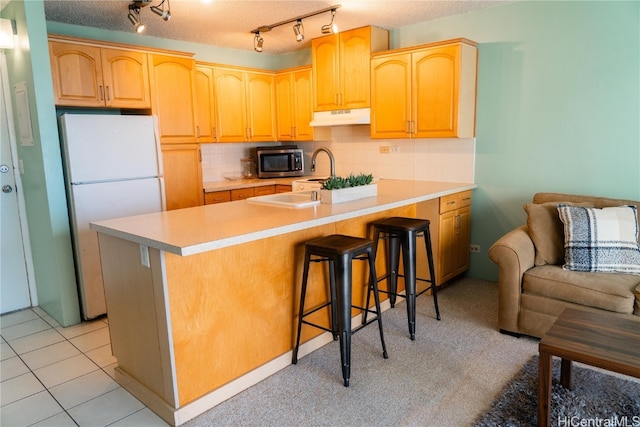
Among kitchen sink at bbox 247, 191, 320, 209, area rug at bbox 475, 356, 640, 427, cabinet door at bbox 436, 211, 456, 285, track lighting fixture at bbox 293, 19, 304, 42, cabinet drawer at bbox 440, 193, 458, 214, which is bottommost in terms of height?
area rug at bbox 475, 356, 640, 427

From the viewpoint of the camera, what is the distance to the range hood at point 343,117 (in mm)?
4305

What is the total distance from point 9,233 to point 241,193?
6.83 feet

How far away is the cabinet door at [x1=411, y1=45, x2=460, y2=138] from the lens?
369 centimetres

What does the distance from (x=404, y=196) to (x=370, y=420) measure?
64.9 inches

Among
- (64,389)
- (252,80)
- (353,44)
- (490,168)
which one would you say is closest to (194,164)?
(252,80)

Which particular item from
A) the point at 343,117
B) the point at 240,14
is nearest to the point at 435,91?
the point at 343,117

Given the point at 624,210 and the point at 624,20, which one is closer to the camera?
the point at 624,210

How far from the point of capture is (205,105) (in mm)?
4477

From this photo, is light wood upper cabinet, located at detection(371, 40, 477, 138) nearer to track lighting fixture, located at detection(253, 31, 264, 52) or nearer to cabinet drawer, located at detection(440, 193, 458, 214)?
cabinet drawer, located at detection(440, 193, 458, 214)

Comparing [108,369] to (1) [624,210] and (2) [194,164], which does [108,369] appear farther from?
(1) [624,210]

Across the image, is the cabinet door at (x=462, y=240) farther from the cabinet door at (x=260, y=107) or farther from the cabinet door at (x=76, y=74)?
the cabinet door at (x=76, y=74)

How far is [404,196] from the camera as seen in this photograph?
3.23 metres

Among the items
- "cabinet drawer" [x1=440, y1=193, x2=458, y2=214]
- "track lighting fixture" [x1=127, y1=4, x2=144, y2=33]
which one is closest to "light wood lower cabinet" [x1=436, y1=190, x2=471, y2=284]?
"cabinet drawer" [x1=440, y1=193, x2=458, y2=214]

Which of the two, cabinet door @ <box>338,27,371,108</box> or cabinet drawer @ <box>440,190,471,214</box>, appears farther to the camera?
cabinet door @ <box>338,27,371,108</box>
